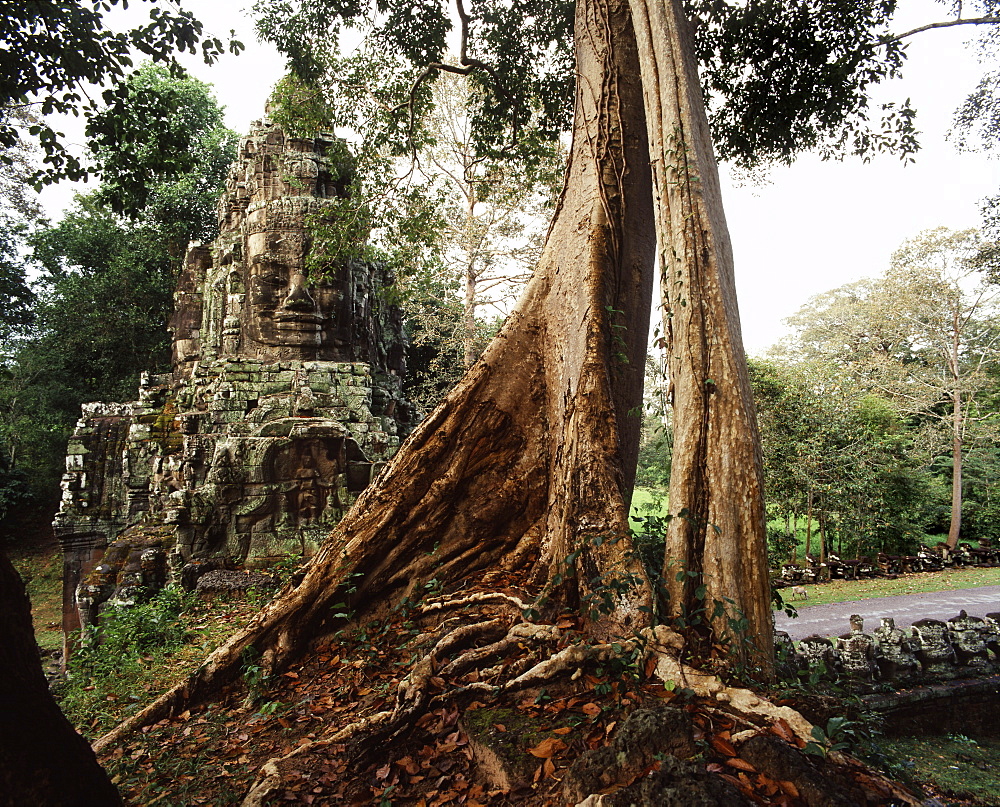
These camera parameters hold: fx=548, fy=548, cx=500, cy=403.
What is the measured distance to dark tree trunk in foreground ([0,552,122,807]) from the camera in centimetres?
137

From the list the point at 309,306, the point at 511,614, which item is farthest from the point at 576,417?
the point at 309,306

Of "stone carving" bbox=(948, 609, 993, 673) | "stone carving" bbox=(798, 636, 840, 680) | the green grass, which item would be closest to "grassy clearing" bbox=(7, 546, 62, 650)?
the green grass

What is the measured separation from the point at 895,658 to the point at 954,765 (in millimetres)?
1255

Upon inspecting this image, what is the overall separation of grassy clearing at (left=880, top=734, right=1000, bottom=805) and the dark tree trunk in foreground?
12.0ft

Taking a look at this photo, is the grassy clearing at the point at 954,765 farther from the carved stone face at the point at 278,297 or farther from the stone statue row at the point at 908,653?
the carved stone face at the point at 278,297

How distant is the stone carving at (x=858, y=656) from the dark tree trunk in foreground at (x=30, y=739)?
591cm

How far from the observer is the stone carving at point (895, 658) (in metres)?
5.39

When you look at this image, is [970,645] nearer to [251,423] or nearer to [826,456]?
[826,456]

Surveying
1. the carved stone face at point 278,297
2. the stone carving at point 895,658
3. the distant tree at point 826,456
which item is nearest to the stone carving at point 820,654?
the stone carving at point 895,658

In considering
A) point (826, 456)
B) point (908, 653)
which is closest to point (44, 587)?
point (908, 653)

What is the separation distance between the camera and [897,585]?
11562 mm

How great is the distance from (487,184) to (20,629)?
8.08 m

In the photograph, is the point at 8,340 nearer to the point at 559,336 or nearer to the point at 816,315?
the point at 559,336

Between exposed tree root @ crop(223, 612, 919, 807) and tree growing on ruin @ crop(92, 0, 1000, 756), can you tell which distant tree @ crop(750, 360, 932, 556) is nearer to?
tree growing on ruin @ crop(92, 0, 1000, 756)
